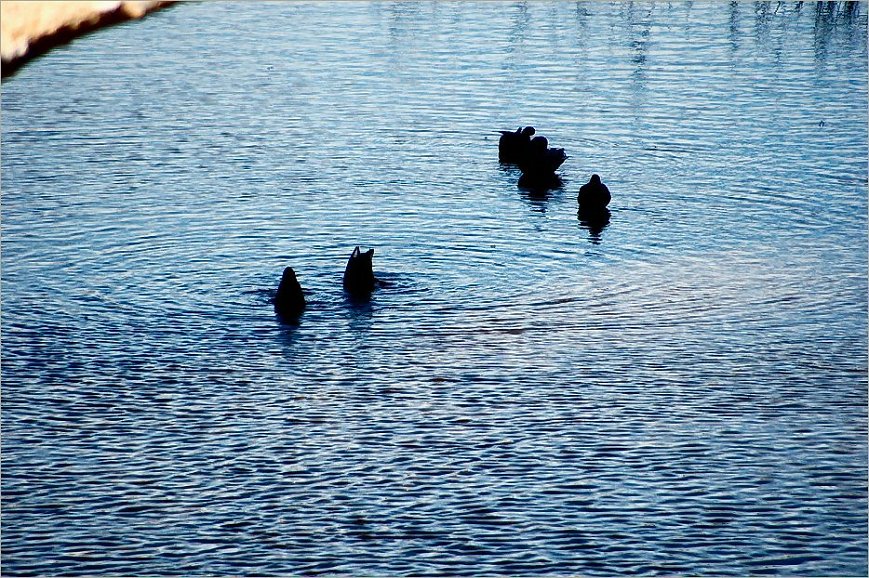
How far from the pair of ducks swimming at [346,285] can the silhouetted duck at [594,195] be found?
7778 mm

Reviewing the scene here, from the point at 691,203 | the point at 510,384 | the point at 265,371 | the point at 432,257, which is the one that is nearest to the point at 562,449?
the point at 510,384

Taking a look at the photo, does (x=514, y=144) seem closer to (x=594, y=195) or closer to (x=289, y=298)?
(x=594, y=195)

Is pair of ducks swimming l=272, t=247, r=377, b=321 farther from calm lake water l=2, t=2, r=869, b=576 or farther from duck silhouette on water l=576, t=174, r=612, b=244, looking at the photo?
duck silhouette on water l=576, t=174, r=612, b=244

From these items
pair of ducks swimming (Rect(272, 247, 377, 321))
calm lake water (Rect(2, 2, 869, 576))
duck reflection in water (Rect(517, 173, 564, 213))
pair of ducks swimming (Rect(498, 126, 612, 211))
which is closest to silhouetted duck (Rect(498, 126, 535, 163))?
pair of ducks swimming (Rect(498, 126, 612, 211))

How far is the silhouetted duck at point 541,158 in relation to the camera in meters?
40.6

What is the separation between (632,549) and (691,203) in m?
19.3

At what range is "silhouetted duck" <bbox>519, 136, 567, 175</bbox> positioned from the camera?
40625 millimetres

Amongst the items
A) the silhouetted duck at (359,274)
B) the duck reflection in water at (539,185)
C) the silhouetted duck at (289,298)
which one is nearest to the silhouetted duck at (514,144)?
the duck reflection in water at (539,185)

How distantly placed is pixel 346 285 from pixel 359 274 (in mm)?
469

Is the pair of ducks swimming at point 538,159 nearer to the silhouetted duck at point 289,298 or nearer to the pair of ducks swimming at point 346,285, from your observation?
the pair of ducks swimming at point 346,285

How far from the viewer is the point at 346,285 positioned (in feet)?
102

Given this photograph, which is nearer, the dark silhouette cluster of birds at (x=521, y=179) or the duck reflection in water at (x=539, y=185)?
the dark silhouette cluster of birds at (x=521, y=179)

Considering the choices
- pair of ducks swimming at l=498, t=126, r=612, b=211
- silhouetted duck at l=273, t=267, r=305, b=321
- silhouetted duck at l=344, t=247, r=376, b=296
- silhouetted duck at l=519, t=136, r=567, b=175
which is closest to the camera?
silhouetted duck at l=273, t=267, r=305, b=321

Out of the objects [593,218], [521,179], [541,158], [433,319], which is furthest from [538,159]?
[433,319]
